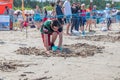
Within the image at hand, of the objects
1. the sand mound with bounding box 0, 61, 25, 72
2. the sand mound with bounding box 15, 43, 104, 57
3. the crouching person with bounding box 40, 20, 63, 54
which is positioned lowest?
the sand mound with bounding box 15, 43, 104, 57

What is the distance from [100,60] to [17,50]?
3.00 meters

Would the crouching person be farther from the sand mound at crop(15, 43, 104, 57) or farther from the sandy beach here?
the sandy beach

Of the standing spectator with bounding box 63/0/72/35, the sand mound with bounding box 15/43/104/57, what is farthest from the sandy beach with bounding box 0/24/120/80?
the standing spectator with bounding box 63/0/72/35

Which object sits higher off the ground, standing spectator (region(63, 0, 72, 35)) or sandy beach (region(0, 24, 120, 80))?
standing spectator (region(63, 0, 72, 35))

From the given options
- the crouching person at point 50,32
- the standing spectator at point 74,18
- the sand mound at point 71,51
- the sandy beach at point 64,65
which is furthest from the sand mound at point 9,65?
the standing spectator at point 74,18

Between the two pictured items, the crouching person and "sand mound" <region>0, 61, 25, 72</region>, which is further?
the crouching person

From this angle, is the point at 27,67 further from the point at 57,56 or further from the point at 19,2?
the point at 19,2

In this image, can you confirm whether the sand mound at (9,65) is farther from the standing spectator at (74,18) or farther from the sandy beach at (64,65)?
the standing spectator at (74,18)

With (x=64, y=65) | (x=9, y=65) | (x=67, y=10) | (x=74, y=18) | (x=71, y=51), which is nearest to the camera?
(x=9, y=65)

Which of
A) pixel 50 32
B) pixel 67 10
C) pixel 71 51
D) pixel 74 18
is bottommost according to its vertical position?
pixel 71 51

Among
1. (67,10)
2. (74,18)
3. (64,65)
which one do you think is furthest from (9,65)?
(74,18)

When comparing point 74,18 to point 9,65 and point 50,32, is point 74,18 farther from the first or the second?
point 9,65

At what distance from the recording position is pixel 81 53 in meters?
11.3

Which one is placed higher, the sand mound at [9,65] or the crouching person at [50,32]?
the crouching person at [50,32]
